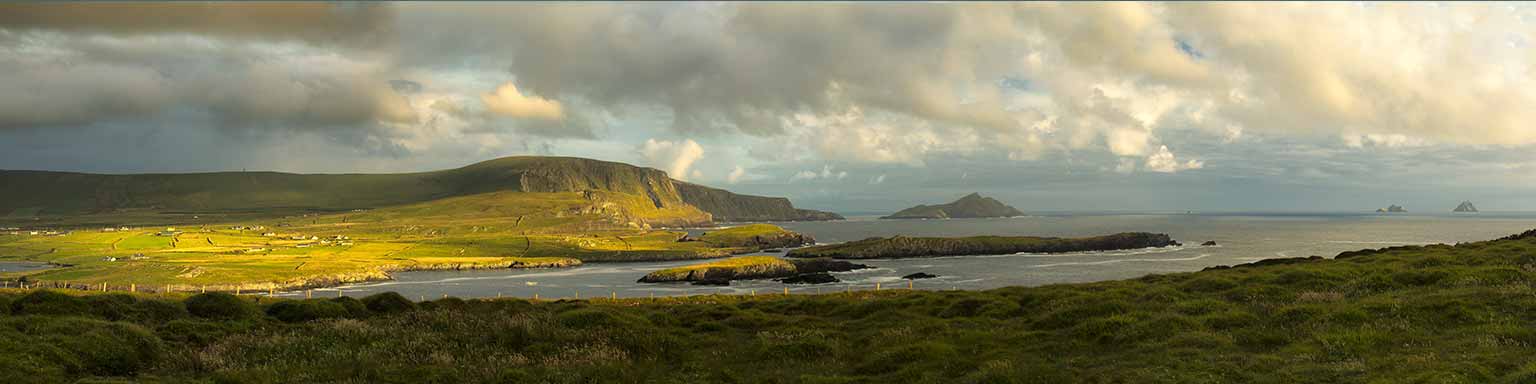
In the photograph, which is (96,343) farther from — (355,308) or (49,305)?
(355,308)

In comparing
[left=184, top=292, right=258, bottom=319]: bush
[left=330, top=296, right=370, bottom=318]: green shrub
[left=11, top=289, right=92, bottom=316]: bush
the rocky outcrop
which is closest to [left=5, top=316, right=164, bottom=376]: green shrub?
[left=11, top=289, right=92, bottom=316]: bush

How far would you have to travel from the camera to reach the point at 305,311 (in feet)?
114

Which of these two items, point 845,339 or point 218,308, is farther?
point 218,308

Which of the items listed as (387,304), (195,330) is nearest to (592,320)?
(387,304)

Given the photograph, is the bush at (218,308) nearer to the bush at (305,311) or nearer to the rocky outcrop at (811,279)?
the bush at (305,311)

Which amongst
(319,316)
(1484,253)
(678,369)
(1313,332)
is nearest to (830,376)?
(678,369)

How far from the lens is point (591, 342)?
26.7 m

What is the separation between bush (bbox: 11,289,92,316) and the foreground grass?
0.31ft

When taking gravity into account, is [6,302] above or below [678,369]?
above

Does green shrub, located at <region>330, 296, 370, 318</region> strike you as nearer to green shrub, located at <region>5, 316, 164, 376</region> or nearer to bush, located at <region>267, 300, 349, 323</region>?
bush, located at <region>267, 300, 349, 323</region>

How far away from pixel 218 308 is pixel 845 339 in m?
27.2

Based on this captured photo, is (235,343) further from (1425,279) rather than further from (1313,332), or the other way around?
(1425,279)

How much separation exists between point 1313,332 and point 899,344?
12.5m

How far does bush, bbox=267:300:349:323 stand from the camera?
3366cm
